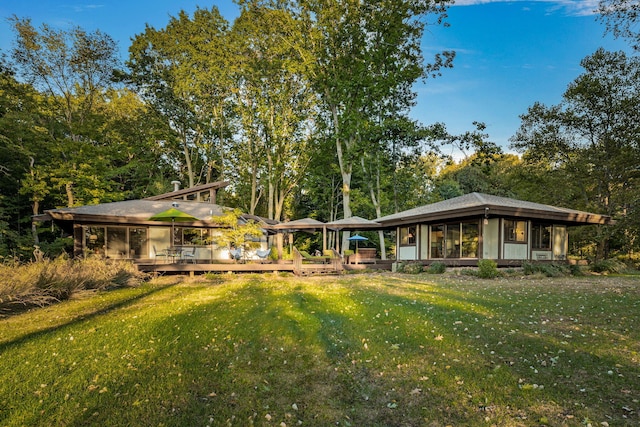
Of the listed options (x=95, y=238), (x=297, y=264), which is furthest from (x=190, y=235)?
(x=297, y=264)

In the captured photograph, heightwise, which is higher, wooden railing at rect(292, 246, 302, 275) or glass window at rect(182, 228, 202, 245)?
glass window at rect(182, 228, 202, 245)

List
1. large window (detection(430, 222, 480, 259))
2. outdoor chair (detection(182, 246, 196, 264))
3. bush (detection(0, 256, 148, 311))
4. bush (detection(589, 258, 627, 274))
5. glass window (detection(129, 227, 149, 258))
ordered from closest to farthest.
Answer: bush (detection(0, 256, 148, 311))
bush (detection(589, 258, 627, 274))
outdoor chair (detection(182, 246, 196, 264))
large window (detection(430, 222, 480, 259))
glass window (detection(129, 227, 149, 258))

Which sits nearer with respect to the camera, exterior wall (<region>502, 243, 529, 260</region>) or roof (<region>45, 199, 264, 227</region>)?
roof (<region>45, 199, 264, 227</region>)

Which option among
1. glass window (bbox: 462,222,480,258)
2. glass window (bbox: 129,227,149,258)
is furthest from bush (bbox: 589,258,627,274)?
glass window (bbox: 129,227,149,258)

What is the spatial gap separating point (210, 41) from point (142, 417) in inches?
1108

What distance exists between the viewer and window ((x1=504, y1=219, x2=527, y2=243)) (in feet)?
54.0

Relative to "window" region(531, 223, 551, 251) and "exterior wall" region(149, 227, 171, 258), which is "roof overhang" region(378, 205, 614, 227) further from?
"exterior wall" region(149, 227, 171, 258)

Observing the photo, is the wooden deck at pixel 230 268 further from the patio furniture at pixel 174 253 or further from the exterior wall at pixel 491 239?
the exterior wall at pixel 491 239

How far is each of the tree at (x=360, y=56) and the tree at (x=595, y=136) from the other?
8.08 meters

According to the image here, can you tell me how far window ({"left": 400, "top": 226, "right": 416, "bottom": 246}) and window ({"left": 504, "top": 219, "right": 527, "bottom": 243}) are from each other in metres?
5.01

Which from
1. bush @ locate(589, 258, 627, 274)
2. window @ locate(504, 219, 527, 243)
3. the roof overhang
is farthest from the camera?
window @ locate(504, 219, 527, 243)

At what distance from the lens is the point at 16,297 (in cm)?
729

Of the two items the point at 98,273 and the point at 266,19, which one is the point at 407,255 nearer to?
the point at 98,273

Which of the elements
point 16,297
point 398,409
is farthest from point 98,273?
point 398,409
